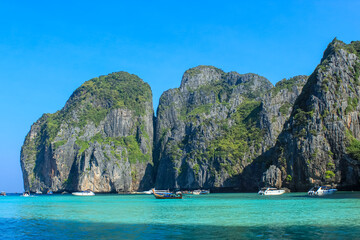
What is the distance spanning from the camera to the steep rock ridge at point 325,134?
91250mm

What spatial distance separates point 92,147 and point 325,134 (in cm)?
10210

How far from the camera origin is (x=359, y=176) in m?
86.2

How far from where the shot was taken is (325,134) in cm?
9675

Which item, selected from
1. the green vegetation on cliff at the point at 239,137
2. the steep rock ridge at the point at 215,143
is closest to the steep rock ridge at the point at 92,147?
the steep rock ridge at the point at 215,143

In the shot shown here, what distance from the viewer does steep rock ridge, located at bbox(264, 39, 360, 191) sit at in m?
91.2

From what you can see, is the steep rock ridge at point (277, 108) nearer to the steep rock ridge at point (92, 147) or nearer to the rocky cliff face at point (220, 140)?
the rocky cliff face at point (220, 140)

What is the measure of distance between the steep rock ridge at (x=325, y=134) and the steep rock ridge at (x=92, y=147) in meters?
80.8

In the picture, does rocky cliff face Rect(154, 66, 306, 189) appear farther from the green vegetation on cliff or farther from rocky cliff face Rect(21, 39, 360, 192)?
rocky cliff face Rect(21, 39, 360, 192)

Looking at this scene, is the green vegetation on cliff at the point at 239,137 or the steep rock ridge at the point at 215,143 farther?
the green vegetation on cliff at the point at 239,137

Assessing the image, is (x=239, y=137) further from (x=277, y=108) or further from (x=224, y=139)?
(x=277, y=108)

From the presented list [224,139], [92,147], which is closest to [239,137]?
[224,139]

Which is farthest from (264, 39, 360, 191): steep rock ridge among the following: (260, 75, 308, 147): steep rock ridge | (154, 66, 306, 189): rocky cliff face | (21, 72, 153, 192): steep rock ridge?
(21, 72, 153, 192): steep rock ridge

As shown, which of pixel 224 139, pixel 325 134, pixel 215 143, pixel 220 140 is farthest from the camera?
pixel 224 139

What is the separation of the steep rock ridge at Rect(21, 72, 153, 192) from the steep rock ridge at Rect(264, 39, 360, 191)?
8085 cm
